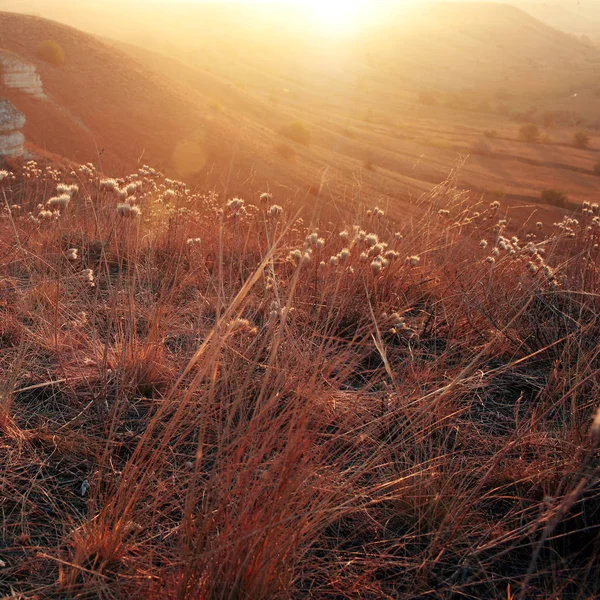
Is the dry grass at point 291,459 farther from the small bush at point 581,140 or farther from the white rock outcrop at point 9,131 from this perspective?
the small bush at point 581,140

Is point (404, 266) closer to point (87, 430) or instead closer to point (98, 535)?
point (87, 430)

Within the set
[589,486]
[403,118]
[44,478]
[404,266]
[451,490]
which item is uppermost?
[403,118]

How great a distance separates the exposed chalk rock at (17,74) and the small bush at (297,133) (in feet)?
62.5

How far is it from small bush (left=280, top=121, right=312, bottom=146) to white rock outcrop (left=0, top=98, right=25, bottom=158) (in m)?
24.6

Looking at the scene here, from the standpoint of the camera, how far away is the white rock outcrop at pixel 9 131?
1570 cm

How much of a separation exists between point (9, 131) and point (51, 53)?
1996 centimetres

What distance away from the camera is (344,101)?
67.5 meters

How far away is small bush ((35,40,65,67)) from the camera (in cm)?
3144

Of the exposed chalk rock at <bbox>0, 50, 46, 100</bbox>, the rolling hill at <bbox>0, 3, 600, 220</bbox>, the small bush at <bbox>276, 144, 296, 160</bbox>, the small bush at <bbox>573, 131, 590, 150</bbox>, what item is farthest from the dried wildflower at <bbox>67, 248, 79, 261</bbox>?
the small bush at <bbox>573, 131, 590, 150</bbox>

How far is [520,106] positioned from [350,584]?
79735 millimetres

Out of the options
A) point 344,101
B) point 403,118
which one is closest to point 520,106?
point 403,118

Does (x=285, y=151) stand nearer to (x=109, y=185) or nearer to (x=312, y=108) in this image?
(x=312, y=108)

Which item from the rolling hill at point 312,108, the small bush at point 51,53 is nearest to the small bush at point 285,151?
the rolling hill at point 312,108

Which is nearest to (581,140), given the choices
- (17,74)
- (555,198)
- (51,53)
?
(555,198)
